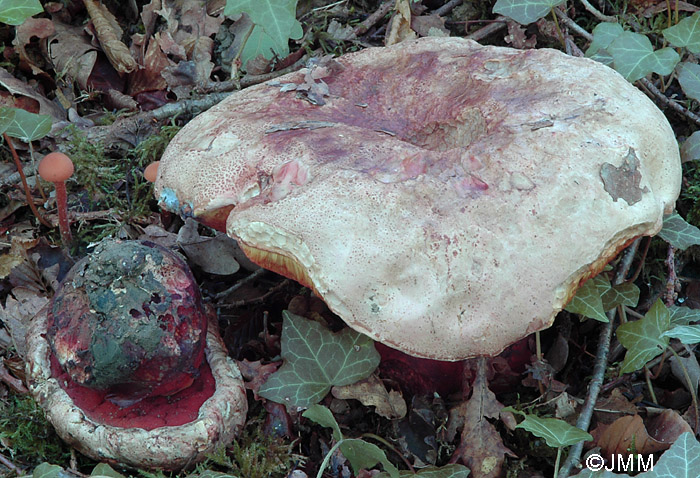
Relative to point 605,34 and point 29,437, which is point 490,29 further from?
point 29,437

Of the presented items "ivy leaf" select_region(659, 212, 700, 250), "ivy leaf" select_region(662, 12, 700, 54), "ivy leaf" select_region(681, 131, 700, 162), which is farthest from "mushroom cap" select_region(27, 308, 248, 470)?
"ivy leaf" select_region(662, 12, 700, 54)

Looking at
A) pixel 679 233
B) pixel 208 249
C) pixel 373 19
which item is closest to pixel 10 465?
pixel 208 249

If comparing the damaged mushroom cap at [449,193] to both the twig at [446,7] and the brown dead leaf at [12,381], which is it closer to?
the brown dead leaf at [12,381]

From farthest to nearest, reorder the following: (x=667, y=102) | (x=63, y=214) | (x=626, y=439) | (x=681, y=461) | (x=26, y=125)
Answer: (x=667, y=102) → (x=63, y=214) → (x=26, y=125) → (x=626, y=439) → (x=681, y=461)

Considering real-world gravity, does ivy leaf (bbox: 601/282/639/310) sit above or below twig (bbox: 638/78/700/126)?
below

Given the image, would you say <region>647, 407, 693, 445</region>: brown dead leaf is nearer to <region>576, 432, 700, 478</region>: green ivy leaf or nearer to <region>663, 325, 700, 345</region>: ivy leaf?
<region>663, 325, 700, 345</region>: ivy leaf

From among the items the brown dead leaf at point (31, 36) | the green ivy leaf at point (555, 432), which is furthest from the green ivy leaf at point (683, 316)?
the brown dead leaf at point (31, 36)

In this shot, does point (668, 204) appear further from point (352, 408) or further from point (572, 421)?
point (352, 408)
